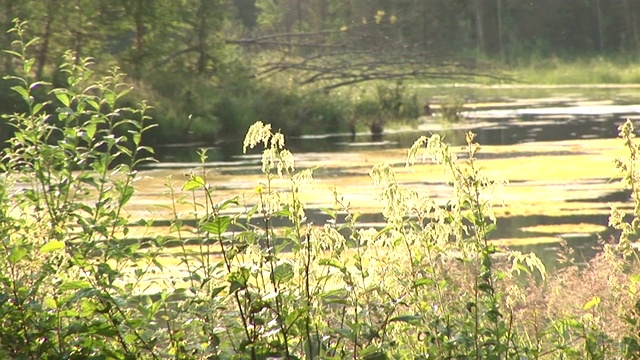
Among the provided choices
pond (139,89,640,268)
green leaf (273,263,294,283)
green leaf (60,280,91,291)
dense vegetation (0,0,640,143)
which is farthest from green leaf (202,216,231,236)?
dense vegetation (0,0,640,143)

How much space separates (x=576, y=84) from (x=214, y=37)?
779 inches

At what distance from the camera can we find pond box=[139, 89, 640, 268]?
553 inches

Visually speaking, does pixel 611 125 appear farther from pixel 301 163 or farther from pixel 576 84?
pixel 576 84

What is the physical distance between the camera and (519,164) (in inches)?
813

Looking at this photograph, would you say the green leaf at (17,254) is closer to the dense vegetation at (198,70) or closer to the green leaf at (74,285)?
the green leaf at (74,285)

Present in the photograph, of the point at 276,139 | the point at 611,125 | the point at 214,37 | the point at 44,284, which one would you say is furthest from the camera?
the point at 214,37

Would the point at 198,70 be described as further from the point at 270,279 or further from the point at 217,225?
the point at 217,225

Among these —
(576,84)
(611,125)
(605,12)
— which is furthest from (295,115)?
(605,12)

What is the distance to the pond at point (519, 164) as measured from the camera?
46.1 ft

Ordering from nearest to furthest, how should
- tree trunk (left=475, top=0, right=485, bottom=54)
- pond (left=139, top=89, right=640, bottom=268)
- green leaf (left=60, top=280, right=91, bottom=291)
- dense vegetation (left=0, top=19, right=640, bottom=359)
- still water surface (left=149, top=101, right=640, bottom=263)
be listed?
green leaf (left=60, top=280, right=91, bottom=291), dense vegetation (left=0, top=19, right=640, bottom=359), pond (left=139, top=89, right=640, bottom=268), still water surface (left=149, top=101, right=640, bottom=263), tree trunk (left=475, top=0, right=485, bottom=54)

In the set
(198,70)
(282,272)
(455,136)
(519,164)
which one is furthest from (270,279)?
(198,70)

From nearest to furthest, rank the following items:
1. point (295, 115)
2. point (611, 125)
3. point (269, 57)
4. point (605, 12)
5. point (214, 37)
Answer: point (611, 125) < point (295, 115) < point (214, 37) < point (269, 57) < point (605, 12)

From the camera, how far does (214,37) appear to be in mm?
31781

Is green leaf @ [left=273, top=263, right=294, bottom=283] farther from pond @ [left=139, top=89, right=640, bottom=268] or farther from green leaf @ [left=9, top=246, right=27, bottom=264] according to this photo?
pond @ [left=139, top=89, right=640, bottom=268]
